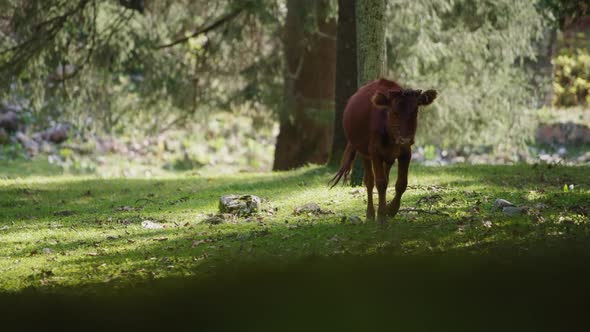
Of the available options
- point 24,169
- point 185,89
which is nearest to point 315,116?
point 185,89

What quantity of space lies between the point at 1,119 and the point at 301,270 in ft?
54.4

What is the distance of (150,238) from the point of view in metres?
8.55

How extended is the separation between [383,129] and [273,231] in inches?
60.6

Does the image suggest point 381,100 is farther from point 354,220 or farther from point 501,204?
point 501,204

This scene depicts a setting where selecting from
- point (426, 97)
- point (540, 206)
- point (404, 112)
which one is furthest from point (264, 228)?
point (540, 206)

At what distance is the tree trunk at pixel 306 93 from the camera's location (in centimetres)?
1561

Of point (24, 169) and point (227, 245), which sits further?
point (24, 169)

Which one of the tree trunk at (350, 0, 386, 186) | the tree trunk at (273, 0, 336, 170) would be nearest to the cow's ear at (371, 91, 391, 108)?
the tree trunk at (350, 0, 386, 186)

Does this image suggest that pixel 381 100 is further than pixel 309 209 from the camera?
No

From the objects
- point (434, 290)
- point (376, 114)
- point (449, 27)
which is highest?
point (449, 27)

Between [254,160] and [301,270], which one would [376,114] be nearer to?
[301,270]

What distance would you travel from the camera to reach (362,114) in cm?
813

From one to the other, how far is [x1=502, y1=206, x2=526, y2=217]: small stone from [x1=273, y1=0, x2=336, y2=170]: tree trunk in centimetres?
674

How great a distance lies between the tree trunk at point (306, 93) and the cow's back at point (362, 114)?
6.84 metres
